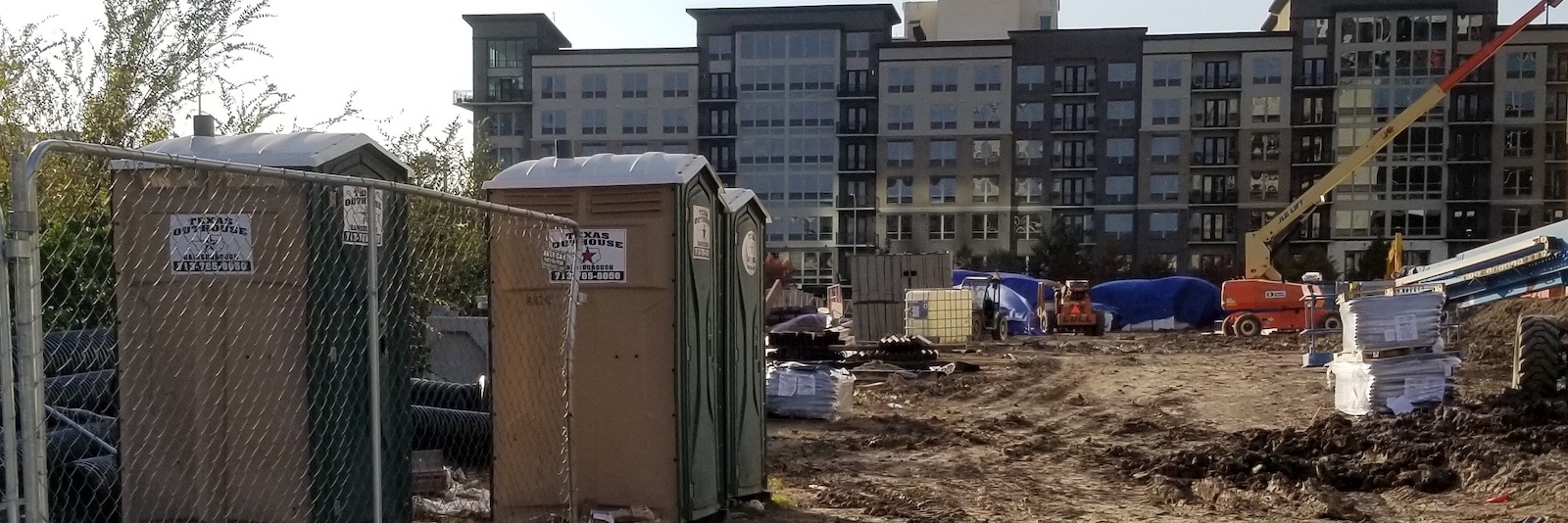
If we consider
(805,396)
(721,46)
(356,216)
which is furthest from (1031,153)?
(356,216)

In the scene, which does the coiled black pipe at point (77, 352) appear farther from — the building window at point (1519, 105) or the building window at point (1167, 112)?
the building window at point (1519, 105)

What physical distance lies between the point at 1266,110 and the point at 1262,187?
4.13 m

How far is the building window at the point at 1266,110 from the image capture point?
70.1 m

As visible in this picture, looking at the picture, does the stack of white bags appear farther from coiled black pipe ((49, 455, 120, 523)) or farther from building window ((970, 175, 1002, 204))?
building window ((970, 175, 1002, 204))

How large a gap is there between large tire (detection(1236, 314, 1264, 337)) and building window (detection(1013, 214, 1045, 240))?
37629mm

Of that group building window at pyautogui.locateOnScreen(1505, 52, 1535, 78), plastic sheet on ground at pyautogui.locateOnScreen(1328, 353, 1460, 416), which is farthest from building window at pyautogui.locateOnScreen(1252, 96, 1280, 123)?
plastic sheet on ground at pyautogui.locateOnScreen(1328, 353, 1460, 416)

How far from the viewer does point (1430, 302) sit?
13344 millimetres

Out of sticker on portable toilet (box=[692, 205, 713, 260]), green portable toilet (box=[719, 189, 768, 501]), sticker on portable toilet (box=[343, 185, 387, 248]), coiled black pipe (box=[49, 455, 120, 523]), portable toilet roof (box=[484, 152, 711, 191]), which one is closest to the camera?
sticker on portable toilet (box=[343, 185, 387, 248])

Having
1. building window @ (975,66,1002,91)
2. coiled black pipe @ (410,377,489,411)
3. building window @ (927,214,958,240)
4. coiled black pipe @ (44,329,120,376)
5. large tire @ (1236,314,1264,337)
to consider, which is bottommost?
large tire @ (1236,314,1264,337)

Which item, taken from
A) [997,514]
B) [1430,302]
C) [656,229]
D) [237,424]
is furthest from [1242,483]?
[237,424]

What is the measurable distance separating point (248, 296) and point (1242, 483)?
7672mm

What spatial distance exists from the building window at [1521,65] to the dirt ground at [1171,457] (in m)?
57.9

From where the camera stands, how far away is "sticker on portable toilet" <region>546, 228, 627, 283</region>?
6.80m

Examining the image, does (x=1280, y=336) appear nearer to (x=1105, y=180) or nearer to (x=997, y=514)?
(x=997, y=514)
